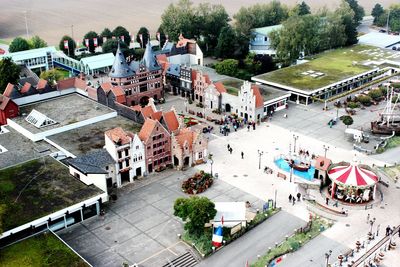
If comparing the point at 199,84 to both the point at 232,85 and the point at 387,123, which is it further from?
the point at 387,123

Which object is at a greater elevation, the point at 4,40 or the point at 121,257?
the point at 4,40

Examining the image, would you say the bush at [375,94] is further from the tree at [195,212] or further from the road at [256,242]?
the tree at [195,212]

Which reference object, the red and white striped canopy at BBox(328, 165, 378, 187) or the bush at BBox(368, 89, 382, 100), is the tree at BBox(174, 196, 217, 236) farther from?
the bush at BBox(368, 89, 382, 100)

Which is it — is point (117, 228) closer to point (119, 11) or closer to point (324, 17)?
point (324, 17)

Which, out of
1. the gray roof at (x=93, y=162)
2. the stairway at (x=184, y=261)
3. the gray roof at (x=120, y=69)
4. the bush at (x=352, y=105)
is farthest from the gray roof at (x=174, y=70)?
the stairway at (x=184, y=261)

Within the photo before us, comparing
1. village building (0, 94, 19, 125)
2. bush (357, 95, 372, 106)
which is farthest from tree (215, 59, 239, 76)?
village building (0, 94, 19, 125)

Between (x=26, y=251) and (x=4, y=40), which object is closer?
(x=26, y=251)

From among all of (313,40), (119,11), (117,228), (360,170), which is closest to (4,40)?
(119,11)
